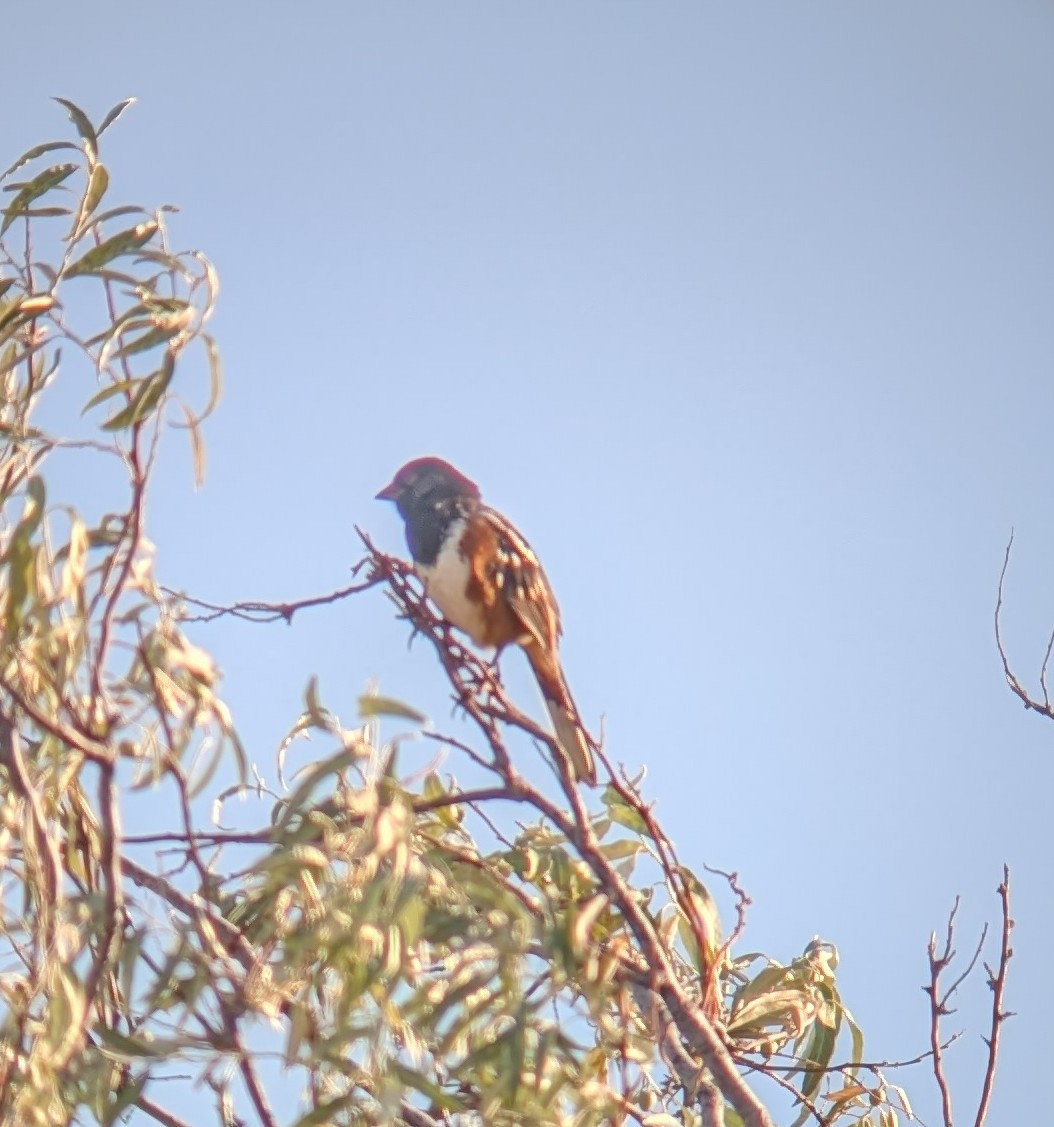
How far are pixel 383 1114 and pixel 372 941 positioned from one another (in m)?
0.22

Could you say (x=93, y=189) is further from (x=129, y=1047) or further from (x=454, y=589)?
(x=454, y=589)

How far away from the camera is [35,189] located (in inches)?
93.6

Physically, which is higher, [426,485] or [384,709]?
[426,485]

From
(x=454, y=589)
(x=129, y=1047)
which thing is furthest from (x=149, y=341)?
(x=454, y=589)

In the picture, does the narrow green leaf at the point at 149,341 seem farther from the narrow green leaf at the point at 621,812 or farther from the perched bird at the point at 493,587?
the perched bird at the point at 493,587

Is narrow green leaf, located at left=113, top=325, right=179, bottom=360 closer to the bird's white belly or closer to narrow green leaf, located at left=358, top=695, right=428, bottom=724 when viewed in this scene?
narrow green leaf, located at left=358, top=695, right=428, bottom=724

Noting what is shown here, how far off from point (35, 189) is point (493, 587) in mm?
1398

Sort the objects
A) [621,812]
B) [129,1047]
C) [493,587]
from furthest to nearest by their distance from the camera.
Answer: [493,587]
[621,812]
[129,1047]

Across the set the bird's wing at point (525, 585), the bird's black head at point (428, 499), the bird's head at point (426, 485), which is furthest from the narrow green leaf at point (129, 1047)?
the bird's head at point (426, 485)

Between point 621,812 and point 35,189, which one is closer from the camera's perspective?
point 35,189

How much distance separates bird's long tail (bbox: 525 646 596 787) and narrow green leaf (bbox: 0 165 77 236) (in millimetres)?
1336

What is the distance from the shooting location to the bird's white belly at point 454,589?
3424 mm

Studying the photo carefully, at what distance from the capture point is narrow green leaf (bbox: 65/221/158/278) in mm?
2203

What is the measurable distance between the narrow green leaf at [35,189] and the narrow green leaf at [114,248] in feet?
0.67
